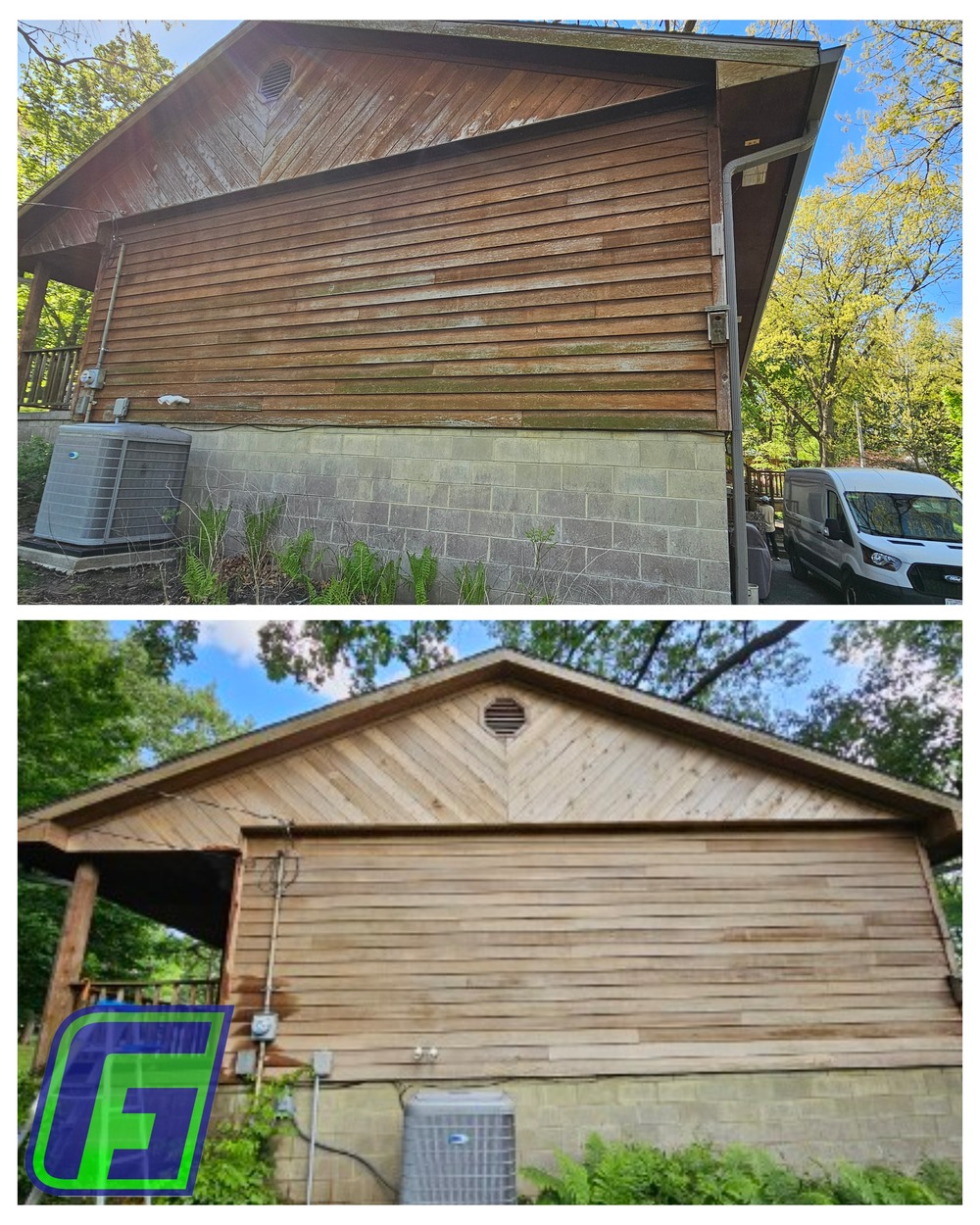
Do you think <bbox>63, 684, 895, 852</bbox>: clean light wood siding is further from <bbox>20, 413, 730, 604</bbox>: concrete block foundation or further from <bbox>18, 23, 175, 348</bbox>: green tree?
<bbox>18, 23, 175, 348</bbox>: green tree

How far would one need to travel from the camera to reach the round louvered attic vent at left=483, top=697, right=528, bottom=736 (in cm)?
482

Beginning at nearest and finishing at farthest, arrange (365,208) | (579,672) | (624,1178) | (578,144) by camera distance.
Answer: (624,1178), (579,672), (578,144), (365,208)

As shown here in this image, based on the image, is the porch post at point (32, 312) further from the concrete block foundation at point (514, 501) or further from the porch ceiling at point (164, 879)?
the porch ceiling at point (164, 879)

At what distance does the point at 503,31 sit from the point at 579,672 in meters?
4.58

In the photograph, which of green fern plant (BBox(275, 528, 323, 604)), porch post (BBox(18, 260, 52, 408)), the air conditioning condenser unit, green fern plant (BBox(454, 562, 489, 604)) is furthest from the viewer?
porch post (BBox(18, 260, 52, 408))

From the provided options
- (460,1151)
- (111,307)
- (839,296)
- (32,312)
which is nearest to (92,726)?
(111,307)

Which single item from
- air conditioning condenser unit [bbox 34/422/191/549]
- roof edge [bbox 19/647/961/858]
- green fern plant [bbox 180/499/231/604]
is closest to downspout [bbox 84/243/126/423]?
air conditioning condenser unit [bbox 34/422/191/549]

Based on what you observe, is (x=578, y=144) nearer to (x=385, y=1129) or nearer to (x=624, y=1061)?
(x=624, y=1061)

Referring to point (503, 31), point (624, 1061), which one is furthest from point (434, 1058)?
point (503, 31)

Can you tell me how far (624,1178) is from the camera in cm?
343

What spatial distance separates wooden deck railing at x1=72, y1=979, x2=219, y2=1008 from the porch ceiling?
728 millimetres

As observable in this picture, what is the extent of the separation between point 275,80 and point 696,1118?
335 inches

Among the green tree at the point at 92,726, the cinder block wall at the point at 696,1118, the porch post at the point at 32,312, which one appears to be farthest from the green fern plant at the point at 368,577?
the porch post at the point at 32,312

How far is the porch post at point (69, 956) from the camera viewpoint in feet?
13.1
